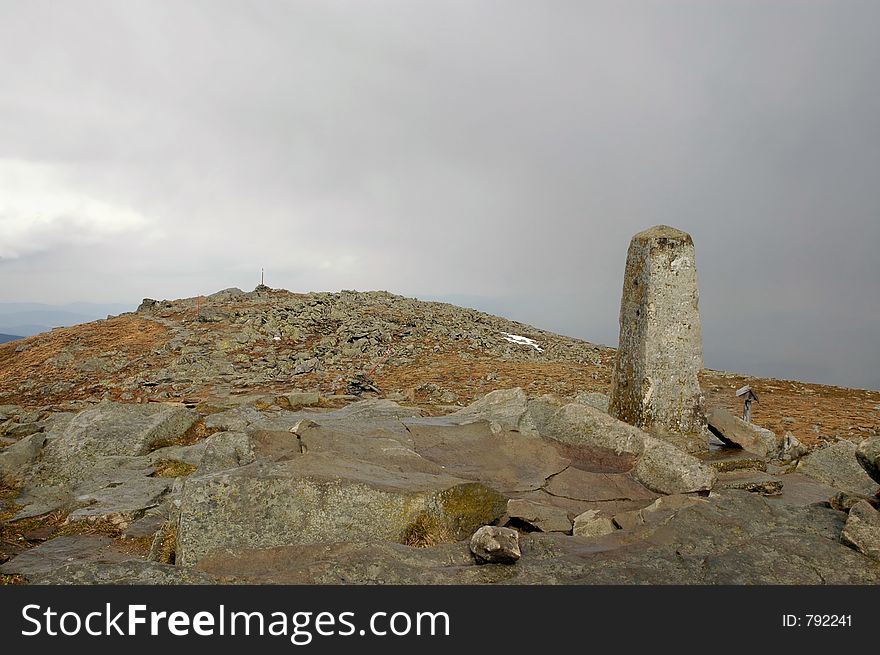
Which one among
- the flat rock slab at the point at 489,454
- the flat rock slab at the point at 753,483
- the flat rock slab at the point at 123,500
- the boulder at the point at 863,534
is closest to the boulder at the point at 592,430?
the flat rock slab at the point at 489,454

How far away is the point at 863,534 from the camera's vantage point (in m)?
6.54

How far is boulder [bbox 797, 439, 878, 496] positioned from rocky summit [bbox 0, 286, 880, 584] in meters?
0.04

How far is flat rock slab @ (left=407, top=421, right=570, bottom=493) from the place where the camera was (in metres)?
9.84

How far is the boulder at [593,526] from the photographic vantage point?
7.53 metres

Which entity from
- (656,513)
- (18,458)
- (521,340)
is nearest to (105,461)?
(18,458)

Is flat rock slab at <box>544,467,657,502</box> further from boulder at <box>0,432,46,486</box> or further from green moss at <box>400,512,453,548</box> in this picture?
boulder at <box>0,432,46,486</box>

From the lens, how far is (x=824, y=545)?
6.73 meters

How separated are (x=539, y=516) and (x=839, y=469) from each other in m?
8.06

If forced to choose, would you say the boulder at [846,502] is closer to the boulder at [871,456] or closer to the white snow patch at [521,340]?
the boulder at [871,456]

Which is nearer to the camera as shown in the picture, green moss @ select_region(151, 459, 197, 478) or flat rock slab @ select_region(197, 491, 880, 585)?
flat rock slab @ select_region(197, 491, 880, 585)

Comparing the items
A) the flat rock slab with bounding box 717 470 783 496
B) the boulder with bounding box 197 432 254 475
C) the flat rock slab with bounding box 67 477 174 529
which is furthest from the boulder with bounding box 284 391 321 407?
the flat rock slab with bounding box 717 470 783 496

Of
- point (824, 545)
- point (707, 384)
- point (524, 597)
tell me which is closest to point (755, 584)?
point (824, 545)

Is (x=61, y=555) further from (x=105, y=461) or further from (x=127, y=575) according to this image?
(x=105, y=461)

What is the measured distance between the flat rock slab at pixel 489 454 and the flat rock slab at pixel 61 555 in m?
5.25
